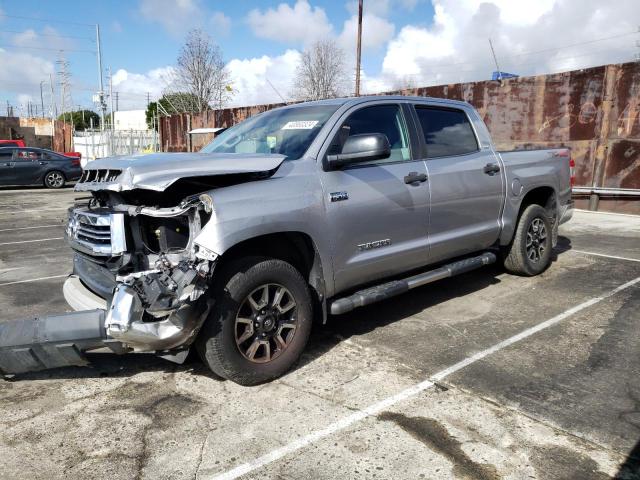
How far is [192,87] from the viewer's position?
36.5 meters

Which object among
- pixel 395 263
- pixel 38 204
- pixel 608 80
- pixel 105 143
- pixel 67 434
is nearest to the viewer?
pixel 67 434

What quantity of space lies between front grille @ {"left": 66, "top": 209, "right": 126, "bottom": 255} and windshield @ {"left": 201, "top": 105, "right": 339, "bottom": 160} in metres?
1.29

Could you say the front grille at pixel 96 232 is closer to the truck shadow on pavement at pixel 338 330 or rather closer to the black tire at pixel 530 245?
the truck shadow on pavement at pixel 338 330

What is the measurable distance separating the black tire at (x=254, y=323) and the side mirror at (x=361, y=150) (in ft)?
2.77

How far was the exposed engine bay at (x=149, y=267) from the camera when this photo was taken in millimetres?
2947

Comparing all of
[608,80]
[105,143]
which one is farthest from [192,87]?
[608,80]

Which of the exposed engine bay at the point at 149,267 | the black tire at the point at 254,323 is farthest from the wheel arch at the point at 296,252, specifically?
the exposed engine bay at the point at 149,267

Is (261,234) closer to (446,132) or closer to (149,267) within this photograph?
(149,267)

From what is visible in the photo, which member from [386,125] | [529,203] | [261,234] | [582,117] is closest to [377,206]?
[386,125]

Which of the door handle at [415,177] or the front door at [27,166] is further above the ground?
the door handle at [415,177]

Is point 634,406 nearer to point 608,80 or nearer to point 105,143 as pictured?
point 608,80

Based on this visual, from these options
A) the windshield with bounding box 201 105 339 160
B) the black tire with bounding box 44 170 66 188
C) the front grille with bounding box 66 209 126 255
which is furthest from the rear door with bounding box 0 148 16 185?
the front grille with bounding box 66 209 126 255

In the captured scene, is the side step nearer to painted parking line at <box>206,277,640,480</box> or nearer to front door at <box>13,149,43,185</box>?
painted parking line at <box>206,277,640,480</box>

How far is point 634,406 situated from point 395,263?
188 centimetres
